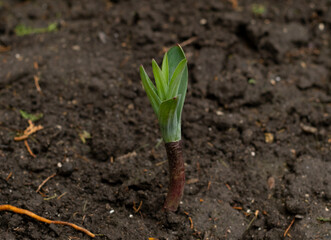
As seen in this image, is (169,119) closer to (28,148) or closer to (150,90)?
(150,90)

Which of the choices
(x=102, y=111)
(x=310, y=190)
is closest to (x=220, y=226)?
(x=310, y=190)

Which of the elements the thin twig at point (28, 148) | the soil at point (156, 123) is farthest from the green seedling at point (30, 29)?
the thin twig at point (28, 148)

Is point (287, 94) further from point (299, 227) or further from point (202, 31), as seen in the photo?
point (299, 227)

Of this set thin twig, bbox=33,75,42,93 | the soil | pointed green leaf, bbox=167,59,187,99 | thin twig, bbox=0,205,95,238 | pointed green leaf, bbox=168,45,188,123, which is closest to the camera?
pointed green leaf, bbox=167,59,187,99

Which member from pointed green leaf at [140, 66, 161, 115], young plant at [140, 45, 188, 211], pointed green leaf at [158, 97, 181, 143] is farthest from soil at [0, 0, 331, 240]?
pointed green leaf at [140, 66, 161, 115]

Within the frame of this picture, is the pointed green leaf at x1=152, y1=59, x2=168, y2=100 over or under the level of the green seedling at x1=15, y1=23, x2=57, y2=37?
over

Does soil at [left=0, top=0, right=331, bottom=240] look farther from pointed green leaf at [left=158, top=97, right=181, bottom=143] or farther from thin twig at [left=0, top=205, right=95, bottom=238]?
pointed green leaf at [left=158, top=97, right=181, bottom=143]

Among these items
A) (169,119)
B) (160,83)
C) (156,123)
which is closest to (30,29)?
(156,123)
